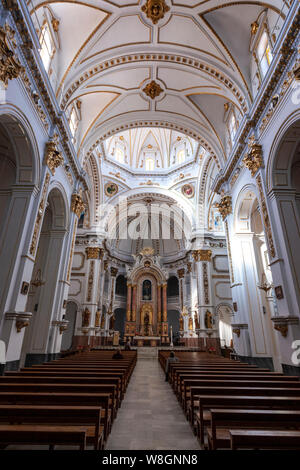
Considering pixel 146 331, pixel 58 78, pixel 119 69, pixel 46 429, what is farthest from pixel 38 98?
pixel 146 331

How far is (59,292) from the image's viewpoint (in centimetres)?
1084

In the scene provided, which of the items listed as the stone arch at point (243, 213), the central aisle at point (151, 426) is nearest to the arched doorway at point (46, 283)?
the central aisle at point (151, 426)

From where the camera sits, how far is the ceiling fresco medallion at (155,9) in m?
9.46

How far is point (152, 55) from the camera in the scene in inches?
445

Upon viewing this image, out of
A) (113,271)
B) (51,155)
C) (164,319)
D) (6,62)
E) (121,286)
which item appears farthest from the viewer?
(121,286)

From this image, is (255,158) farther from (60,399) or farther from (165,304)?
(165,304)

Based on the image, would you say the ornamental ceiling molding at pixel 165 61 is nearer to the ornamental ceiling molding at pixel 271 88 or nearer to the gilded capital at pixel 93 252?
the ornamental ceiling molding at pixel 271 88

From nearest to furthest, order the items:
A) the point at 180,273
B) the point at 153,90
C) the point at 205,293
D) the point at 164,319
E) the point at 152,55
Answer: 1. the point at 152,55
2. the point at 153,90
3. the point at 205,293
4. the point at 180,273
5. the point at 164,319

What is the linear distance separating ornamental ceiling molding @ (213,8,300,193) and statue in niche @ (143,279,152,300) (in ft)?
70.9

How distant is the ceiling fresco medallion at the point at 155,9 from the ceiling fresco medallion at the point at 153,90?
3.10 m

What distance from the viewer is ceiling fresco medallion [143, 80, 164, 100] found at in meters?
13.0

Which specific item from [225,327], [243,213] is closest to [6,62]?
[243,213]

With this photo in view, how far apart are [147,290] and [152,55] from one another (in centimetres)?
2511
